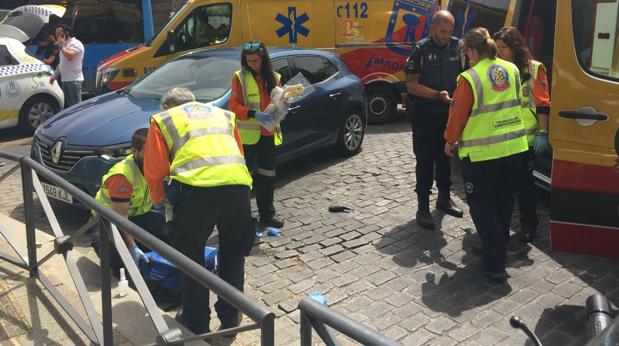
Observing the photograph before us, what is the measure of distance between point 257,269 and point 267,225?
34.0 inches

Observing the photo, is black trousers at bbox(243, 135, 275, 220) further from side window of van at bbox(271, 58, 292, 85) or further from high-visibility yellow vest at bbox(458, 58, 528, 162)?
high-visibility yellow vest at bbox(458, 58, 528, 162)

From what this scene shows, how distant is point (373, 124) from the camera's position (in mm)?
9727

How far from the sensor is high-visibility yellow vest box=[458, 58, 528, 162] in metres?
3.94

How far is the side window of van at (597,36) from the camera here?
3.30m

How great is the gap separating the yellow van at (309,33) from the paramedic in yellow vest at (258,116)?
4.35 m

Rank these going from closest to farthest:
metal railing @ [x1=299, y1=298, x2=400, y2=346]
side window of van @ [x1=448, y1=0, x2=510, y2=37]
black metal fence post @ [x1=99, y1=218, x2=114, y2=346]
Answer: metal railing @ [x1=299, y1=298, x2=400, y2=346] → black metal fence post @ [x1=99, y1=218, x2=114, y2=346] → side window of van @ [x1=448, y1=0, x2=510, y2=37]

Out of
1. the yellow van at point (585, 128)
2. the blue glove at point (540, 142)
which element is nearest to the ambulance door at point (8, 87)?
the blue glove at point (540, 142)

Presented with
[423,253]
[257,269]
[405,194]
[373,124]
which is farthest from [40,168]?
[373,124]

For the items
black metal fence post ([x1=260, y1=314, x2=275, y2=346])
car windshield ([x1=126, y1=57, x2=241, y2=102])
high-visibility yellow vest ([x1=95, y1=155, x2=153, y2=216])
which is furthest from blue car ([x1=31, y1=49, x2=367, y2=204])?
black metal fence post ([x1=260, y1=314, x2=275, y2=346])

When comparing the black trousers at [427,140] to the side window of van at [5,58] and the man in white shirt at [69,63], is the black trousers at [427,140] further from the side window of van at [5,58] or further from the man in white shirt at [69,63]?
the side window of van at [5,58]

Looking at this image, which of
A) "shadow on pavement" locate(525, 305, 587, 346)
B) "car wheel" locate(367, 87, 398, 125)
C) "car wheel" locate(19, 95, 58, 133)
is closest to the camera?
"shadow on pavement" locate(525, 305, 587, 346)

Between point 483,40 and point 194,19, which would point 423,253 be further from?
point 194,19

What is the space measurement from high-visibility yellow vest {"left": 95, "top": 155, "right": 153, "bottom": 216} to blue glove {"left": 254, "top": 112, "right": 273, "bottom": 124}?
119 cm

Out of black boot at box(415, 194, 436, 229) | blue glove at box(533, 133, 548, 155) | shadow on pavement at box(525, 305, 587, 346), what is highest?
blue glove at box(533, 133, 548, 155)
